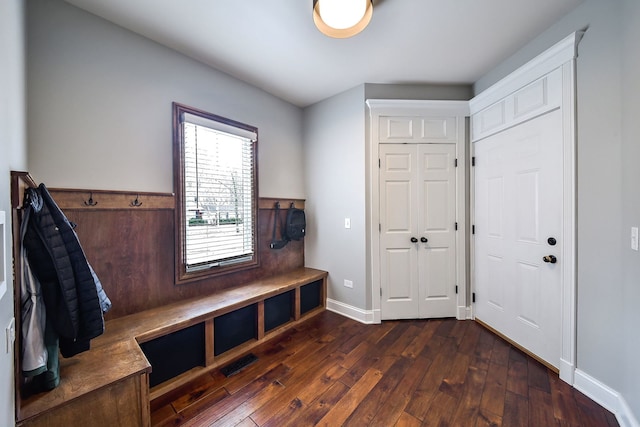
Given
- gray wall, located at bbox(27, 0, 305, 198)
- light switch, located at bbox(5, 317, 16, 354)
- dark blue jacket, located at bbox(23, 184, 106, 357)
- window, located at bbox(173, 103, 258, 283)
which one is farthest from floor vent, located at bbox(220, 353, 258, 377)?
gray wall, located at bbox(27, 0, 305, 198)

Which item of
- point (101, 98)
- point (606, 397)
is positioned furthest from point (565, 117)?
point (101, 98)

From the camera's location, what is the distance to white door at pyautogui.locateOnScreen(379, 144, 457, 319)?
2.62 meters

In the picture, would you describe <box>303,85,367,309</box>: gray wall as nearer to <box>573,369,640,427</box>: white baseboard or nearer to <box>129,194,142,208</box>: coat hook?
<box>573,369,640,427</box>: white baseboard

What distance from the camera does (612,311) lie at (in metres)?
1.50

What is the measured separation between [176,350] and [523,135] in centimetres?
335

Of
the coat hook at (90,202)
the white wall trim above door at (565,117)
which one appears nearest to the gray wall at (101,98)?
the coat hook at (90,202)

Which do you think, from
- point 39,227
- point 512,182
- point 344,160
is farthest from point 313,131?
point 39,227

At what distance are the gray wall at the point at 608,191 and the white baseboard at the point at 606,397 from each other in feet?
0.12

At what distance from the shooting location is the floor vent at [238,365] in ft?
6.08

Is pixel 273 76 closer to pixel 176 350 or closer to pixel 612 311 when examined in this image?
pixel 176 350

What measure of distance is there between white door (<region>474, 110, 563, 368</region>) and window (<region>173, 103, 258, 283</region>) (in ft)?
8.15

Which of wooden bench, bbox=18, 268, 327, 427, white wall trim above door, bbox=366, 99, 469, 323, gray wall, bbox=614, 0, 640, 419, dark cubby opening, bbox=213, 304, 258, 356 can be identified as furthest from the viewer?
white wall trim above door, bbox=366, 99, 469, 323

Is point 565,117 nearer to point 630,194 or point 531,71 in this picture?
point 531,71

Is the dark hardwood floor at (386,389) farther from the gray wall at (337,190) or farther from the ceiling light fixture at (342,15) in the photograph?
the ceiling light fixture at (342,15)
